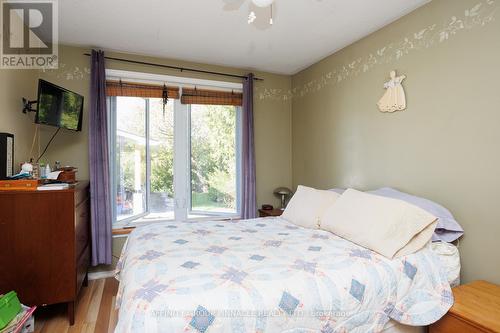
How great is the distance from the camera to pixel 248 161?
3646mm

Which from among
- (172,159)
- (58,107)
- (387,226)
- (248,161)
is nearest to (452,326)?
(387,226)

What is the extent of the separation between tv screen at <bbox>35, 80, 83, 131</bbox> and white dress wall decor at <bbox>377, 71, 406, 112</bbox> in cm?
288

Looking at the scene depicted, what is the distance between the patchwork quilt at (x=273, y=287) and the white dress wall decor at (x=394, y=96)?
1.25 meters

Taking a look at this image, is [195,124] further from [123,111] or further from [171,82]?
[123,111]

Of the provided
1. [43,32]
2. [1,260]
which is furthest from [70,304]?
[43,32]

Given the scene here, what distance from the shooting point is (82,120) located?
9.84ft

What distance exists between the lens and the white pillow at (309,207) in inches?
95.6

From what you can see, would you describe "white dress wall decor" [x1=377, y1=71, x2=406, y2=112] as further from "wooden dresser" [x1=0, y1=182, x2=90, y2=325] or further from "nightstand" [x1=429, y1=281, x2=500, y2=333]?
"wooden dresser" [x1=0, y1=182, x2=90, y2=325]

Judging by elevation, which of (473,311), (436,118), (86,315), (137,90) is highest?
(137,90)

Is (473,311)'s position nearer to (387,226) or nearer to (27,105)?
(387,226)

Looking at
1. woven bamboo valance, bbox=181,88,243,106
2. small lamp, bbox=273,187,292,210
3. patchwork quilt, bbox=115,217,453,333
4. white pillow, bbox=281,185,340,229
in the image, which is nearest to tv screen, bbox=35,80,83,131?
woven bamboo valance, bbox=181,88,243,106

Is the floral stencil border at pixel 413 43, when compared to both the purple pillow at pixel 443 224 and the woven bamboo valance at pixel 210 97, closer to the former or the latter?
the woven bamboo valance at pixel 210 97

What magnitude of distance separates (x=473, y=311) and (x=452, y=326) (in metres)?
0.14

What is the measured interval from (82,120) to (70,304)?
1810 millimetres
